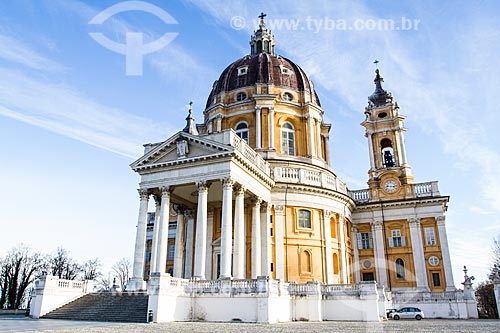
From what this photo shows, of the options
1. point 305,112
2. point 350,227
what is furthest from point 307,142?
point 350,227

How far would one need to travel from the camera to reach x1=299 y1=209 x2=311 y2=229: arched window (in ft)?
102

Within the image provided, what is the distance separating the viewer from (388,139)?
4169 cm

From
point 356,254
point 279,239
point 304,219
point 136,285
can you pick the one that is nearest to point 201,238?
point 136,285

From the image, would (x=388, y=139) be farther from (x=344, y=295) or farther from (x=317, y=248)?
(x=344, y=295)

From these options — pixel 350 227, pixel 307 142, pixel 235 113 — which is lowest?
pixel 350 227

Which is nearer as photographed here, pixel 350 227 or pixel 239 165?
pixel 239 165

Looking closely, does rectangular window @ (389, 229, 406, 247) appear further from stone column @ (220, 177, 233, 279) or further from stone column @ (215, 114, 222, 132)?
stone column @ (220, 177, 233, 279)

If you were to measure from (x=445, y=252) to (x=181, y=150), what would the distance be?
2364 centimetres

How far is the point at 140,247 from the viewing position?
1003 inches

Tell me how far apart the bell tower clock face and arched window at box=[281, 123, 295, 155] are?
974 cm

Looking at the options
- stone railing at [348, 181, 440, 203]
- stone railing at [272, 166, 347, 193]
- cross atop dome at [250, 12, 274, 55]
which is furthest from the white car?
cross atop dome at [250, 12, 274, 55]

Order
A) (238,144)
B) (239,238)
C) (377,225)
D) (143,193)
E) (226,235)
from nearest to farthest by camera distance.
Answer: (226,235)
(239,238)
(238,144)
(143,193)
(377,225)

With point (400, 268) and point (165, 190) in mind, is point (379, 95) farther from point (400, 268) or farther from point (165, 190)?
point (165, 190)

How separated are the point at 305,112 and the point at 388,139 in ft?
32.9
